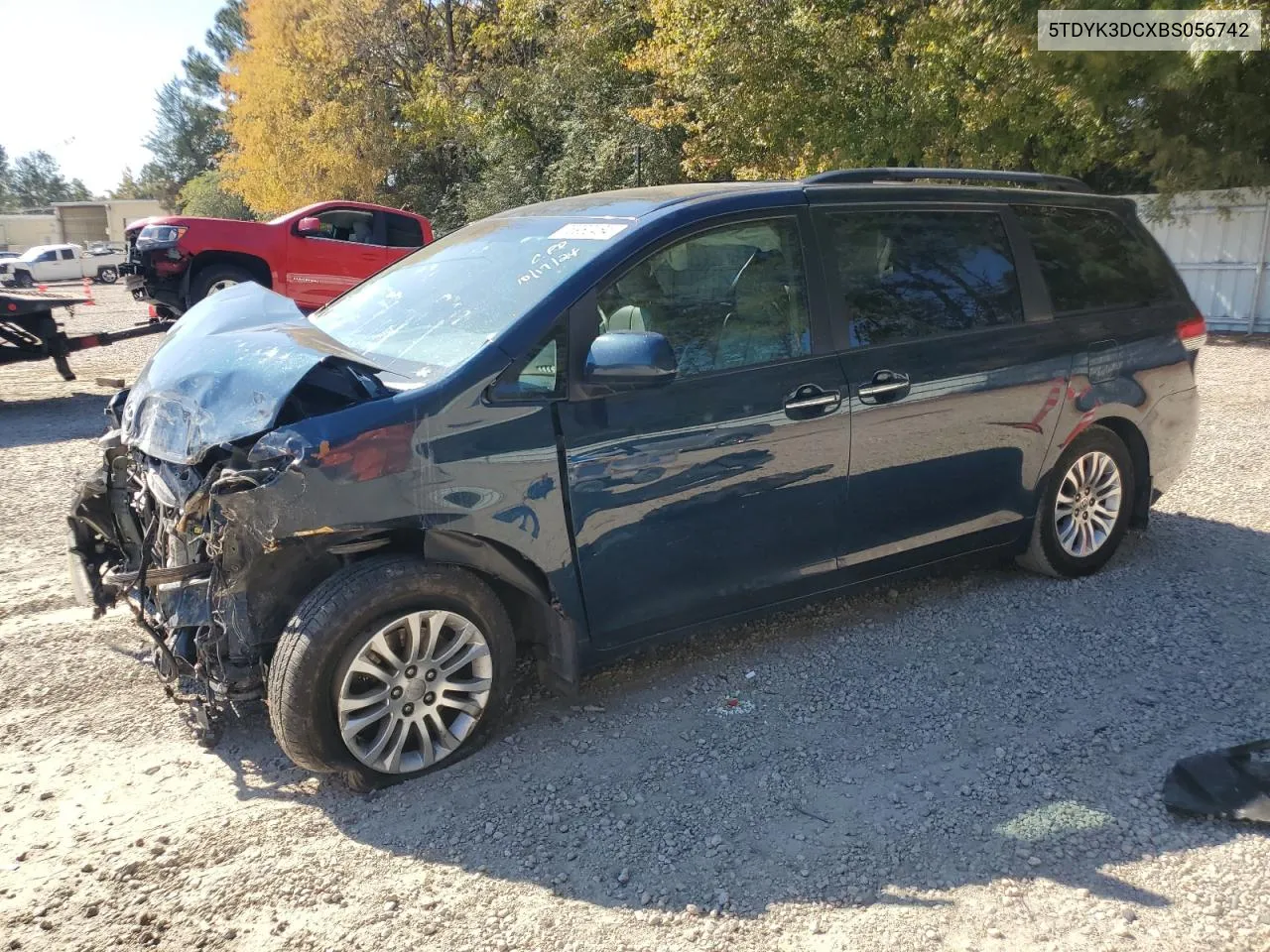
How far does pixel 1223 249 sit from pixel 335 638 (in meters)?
16.3

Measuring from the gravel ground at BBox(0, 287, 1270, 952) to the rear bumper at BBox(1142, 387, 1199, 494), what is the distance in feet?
2.67

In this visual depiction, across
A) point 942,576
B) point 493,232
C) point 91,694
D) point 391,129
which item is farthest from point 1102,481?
point 391,129

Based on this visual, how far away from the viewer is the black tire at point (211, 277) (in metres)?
12.6

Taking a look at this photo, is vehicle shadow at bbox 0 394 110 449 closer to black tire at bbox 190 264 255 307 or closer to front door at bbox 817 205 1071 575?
black tire at bbox 190 264 255 307

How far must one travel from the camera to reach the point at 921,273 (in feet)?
14.0

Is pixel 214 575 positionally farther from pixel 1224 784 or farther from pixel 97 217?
pixel 97 217

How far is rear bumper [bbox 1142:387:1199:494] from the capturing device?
16.6ft

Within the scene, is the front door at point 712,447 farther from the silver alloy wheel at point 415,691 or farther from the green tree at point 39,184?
the green tree at point 39,184

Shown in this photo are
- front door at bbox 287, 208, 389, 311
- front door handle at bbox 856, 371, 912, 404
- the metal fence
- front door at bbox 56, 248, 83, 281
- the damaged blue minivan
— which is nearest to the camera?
the damaged blue minivan

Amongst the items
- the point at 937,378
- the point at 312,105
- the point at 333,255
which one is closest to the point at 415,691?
the point at 937,378

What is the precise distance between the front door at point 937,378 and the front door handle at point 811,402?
0.12 metres

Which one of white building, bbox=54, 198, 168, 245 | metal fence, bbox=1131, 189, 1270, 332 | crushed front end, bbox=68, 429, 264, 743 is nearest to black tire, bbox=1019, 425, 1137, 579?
crushed front end, bbox=68, 429, 264, 743

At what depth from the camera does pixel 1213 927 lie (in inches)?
101

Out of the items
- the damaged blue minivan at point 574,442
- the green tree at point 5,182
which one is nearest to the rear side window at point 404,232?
the damaged blue minivan at point 574,442
